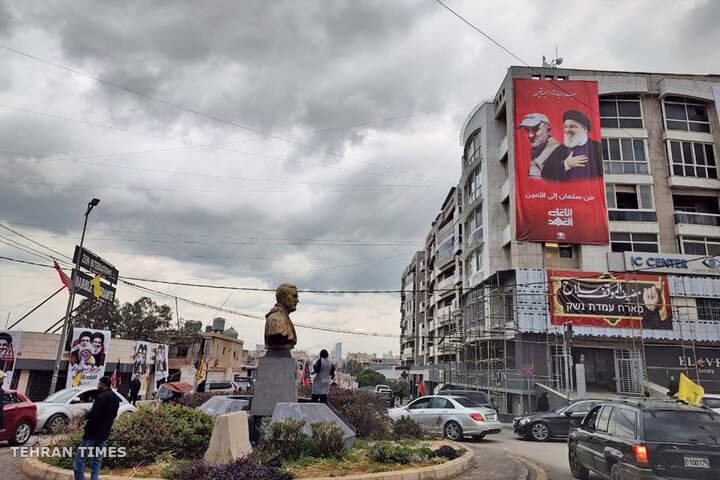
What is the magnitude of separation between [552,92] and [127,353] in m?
33.4

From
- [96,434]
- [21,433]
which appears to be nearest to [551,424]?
[96,434]

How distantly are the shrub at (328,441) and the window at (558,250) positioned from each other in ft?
82.3

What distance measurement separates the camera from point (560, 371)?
91.3 ft

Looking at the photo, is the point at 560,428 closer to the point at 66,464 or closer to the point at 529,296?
the point at 529,296

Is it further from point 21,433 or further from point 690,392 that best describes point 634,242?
point 21,433

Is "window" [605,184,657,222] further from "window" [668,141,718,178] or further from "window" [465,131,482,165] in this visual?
"window" [465,131,482,165]

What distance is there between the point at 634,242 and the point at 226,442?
100ft

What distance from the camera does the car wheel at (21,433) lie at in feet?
36.7

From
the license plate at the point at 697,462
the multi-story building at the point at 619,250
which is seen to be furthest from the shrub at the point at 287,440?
the multi-story building at the point at 619,250

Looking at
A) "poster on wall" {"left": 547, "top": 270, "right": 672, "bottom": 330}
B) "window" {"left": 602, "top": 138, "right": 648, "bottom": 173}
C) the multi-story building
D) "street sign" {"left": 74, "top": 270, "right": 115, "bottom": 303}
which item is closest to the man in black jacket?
"street sign" {"left": 74, "top": 270, "right": 115, "bottom": 303}

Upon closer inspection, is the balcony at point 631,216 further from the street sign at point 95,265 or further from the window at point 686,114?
the street sign at point 95,265

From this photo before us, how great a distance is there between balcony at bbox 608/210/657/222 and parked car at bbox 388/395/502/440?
20.9m

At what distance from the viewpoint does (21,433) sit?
11414 mm

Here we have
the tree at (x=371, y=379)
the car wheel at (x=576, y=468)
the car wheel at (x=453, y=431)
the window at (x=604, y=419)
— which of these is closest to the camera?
the window at (x=604, y=419)
